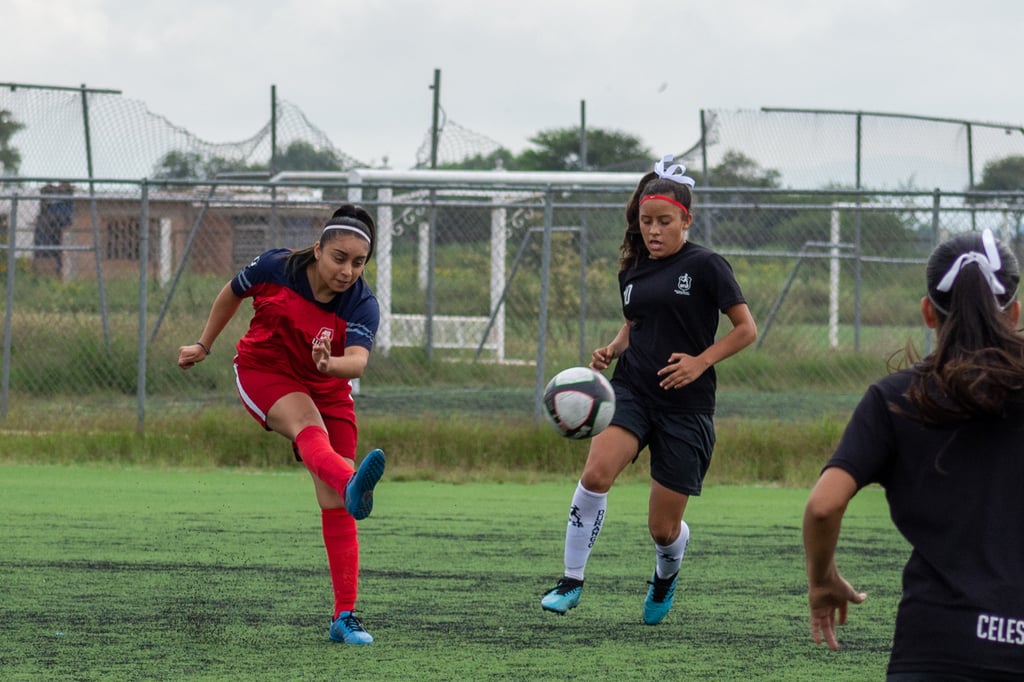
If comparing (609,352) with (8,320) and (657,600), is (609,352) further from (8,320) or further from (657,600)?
(8,320)

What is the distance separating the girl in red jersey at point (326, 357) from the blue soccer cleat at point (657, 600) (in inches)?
50.7

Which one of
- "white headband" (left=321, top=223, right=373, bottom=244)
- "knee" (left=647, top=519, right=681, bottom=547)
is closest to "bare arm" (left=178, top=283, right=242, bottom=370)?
Answer: "white headband" (left=321, top=223, right=373, bottom=244)

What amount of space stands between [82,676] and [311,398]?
1.55 meters

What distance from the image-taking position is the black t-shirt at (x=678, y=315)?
19.7ft

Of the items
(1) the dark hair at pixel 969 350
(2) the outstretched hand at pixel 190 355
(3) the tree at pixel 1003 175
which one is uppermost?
(3) the tree at pixel 1003 175

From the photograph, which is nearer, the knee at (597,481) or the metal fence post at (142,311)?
the knee at (597,481)

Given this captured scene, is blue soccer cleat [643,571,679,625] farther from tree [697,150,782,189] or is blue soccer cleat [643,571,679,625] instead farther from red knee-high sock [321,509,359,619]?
tree [697,150,782,189]

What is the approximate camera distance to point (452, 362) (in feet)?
43.2

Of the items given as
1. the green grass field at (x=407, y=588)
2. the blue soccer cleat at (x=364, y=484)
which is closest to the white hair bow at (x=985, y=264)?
the green grass field at (x=407, y=588)

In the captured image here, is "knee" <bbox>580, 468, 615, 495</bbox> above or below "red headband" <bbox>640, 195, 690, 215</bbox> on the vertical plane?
below

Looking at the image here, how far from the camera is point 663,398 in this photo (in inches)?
238

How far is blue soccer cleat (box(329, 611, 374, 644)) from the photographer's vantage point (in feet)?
17.8

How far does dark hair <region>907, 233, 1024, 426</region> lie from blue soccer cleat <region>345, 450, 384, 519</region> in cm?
266

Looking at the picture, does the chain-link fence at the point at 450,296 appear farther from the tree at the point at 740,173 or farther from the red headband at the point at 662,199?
the red headband at the point at 662,199
